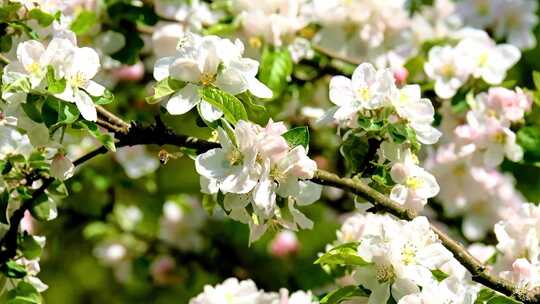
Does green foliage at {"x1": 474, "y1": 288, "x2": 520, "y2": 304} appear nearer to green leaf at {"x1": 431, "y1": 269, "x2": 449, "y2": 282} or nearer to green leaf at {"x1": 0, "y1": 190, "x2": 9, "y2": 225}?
green leaf at {"x1": 431, "y1": 269, "x2": 449, "y2": 282}

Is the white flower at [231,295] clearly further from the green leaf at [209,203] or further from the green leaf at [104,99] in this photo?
the green leaf at [104,99]

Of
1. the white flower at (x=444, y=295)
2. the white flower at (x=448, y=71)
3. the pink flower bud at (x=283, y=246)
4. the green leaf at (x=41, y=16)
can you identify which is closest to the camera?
the white flower at (x=444, y=295)

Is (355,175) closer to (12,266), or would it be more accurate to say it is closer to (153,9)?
(12,266)

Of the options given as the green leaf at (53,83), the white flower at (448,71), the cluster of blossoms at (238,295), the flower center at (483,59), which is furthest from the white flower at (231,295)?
the flower center at (483,59)

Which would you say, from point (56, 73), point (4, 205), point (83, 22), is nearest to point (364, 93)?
point (56, 73)

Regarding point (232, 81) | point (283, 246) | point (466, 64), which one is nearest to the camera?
point (232, 81)

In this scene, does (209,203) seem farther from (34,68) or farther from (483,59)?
(483,59)
